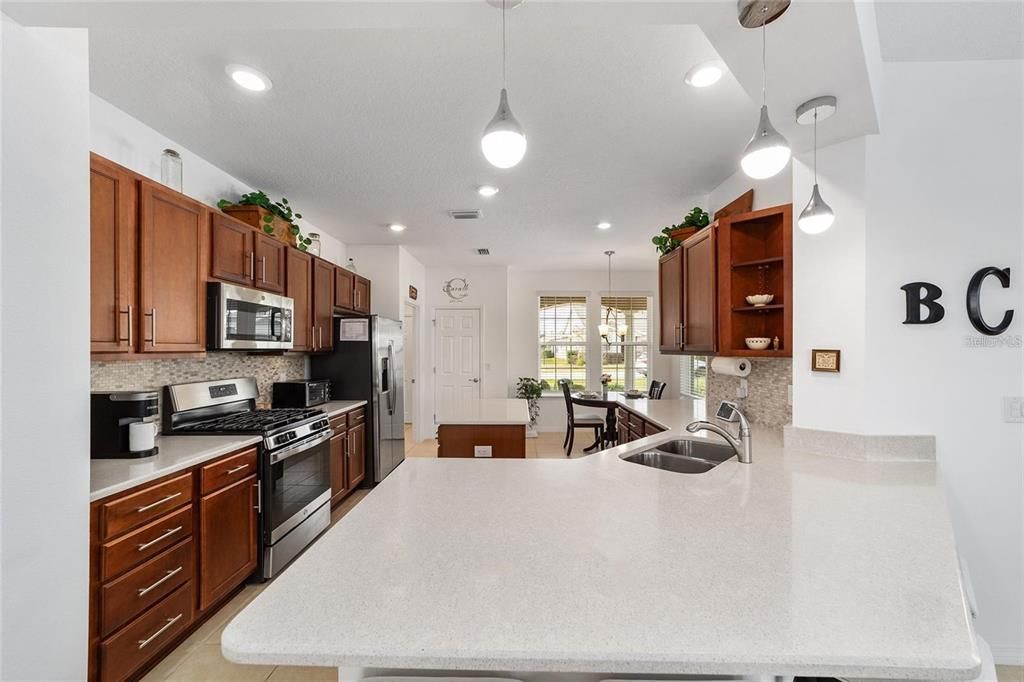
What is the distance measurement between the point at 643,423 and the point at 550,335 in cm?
384

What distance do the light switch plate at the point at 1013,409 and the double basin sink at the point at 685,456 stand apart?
104 centimetres

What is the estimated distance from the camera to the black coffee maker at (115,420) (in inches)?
79.0

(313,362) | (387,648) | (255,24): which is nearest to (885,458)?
(387,648)

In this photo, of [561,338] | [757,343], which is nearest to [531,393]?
[561,338]

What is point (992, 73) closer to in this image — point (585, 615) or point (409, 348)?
point (585, 615)

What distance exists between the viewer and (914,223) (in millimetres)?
1943

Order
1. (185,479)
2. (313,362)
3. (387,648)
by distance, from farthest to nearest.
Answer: (313,362)
(185,479)
(387,648)

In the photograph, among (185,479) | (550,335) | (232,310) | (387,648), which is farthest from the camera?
(550,335)

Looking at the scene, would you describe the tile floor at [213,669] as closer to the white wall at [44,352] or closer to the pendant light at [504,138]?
the white wall at [44,352]

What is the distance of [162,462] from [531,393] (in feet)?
16.9

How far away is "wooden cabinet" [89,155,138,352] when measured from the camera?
6.14 ft

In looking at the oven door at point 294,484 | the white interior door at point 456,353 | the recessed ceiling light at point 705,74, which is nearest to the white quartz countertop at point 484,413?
the oven door at point 294,484

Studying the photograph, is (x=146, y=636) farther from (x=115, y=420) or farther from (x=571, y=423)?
(x=571, y=423)

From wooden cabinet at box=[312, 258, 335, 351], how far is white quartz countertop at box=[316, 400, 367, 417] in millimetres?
498
